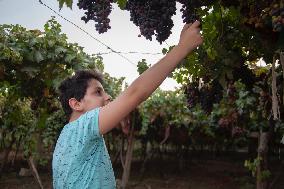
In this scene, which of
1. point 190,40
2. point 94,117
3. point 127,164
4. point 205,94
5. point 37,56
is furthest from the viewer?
point 127,164

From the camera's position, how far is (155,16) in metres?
2.13

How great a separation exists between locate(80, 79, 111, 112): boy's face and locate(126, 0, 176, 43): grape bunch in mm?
524

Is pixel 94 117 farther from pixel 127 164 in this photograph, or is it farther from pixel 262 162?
pixel 127 164

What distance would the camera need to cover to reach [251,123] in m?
12.1

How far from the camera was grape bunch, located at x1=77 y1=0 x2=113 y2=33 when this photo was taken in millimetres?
2375

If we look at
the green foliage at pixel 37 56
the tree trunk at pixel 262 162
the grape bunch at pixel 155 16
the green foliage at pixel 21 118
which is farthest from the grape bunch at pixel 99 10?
the green foliage at pixel 21 118

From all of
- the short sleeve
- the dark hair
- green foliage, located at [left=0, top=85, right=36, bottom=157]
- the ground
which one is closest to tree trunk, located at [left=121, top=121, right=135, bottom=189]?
the ground

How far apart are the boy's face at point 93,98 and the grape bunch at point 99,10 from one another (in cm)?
36

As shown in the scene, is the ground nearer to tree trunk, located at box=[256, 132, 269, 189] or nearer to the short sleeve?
tree trunk, located at box=[256, 132, 269, 189]

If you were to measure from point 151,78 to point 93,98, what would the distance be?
615 millimetres

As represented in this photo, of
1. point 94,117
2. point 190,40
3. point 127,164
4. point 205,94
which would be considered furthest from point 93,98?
point 127,164

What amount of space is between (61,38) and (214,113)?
728 centimetres

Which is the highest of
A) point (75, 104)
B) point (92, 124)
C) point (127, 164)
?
point (75, 104)

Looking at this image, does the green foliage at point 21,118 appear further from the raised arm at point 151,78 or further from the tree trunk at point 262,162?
the raised arm at point 151,78
